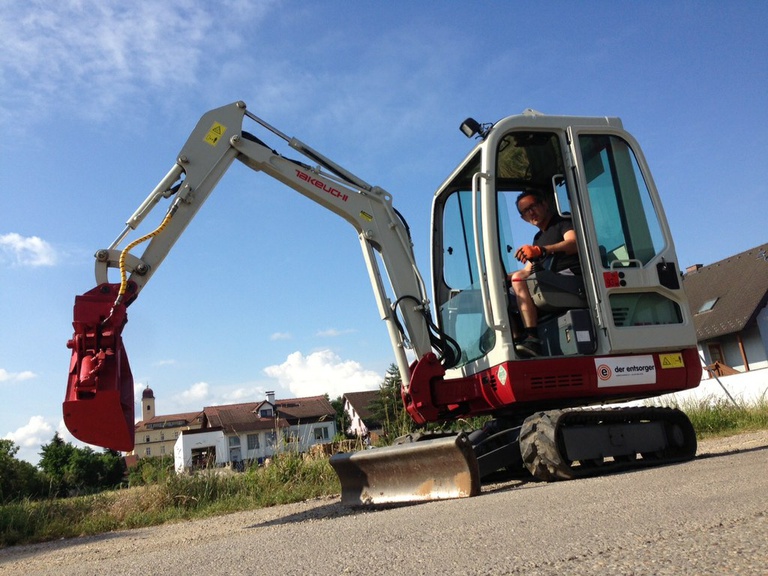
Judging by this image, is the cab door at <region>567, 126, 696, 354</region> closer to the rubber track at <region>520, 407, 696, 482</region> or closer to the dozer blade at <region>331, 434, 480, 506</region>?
the rubber track at <region>520, 407, 696, 482</region>

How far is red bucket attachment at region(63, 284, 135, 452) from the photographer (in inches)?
187

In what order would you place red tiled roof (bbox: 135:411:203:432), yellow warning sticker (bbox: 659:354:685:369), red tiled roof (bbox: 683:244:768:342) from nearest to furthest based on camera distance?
yellow warning sticker (bbox: 659:354:685:369), red tiled roof (bbox: 683:244:768:342), red tiled roof (bbox: 135:411:203:432)

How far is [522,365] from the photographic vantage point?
17.0 feet

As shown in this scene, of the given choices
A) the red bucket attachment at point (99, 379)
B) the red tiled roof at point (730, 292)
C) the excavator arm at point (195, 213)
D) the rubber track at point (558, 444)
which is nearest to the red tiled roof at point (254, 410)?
the red tiled roof at point (730, 292)

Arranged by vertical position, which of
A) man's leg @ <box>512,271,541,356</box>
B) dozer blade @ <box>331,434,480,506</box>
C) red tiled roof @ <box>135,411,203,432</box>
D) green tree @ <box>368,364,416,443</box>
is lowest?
dozer blade @ <box>331,434,480,506</box>

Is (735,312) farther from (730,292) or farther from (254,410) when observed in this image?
(254,410)

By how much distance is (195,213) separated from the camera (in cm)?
603

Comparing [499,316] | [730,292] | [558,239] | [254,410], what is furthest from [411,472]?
[254,410]

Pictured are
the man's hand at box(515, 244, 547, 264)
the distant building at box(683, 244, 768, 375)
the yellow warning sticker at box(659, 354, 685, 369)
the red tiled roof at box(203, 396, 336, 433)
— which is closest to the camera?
the man's hand at box(515, 244, 547, 264)

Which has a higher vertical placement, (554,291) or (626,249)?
(626,249)

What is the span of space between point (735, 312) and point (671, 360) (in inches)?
Result: 859

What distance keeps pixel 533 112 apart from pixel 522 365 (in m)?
2.35

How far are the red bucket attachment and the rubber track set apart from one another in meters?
3.00

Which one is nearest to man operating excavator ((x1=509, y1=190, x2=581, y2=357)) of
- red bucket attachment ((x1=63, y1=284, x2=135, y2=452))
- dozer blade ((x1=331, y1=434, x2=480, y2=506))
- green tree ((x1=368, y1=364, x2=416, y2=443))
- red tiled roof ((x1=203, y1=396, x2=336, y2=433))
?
dozer blade ((x1=331, y1=434, x2=480, y2=506))
